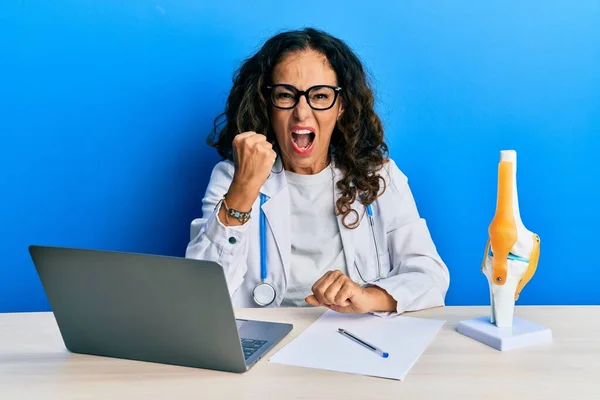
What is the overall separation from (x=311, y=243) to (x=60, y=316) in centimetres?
93

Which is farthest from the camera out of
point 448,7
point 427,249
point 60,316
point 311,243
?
point 448,7

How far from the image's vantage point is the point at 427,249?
178 cm

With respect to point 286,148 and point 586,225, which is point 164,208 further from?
point 586,225

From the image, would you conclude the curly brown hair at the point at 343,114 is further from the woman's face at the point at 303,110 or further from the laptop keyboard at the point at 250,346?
the laptop keyboard at the point at 250,346

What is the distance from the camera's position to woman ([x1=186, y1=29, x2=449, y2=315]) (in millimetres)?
1844

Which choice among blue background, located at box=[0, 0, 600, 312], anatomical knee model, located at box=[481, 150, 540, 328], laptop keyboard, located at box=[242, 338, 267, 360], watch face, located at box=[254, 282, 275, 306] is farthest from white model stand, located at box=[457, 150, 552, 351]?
blue background, located at box=[0, 0, 600, 312]

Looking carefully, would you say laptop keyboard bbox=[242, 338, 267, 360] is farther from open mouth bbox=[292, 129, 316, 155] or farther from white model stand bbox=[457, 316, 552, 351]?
open mouth bbox=[292, 129, 316, 155]

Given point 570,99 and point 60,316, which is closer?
point 60,316

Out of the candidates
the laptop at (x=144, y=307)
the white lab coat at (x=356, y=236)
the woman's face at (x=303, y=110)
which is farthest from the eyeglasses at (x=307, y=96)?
the laptop at (x=144, y=307)

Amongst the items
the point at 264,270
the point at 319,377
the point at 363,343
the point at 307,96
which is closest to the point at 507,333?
the point at 363,343

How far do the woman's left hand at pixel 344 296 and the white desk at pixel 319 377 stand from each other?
0.12m

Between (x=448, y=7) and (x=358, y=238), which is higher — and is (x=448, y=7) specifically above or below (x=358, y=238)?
above

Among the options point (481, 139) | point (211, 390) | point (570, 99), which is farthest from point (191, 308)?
point (570, 99)

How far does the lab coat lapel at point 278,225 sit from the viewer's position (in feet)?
6.05
